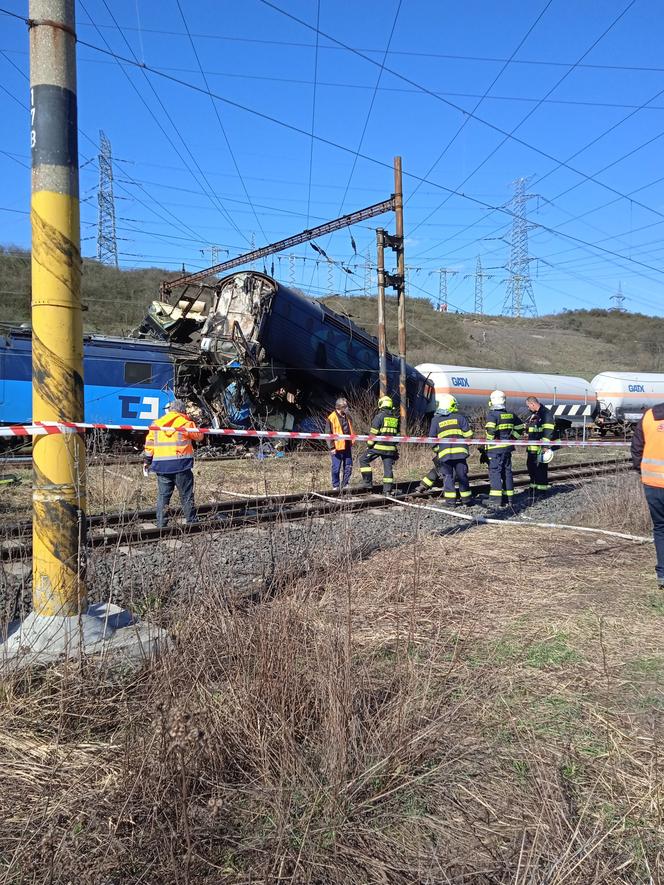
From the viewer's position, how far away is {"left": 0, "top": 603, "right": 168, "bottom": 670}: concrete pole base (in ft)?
10.1

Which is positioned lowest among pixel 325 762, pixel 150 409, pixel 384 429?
pixel 325 762

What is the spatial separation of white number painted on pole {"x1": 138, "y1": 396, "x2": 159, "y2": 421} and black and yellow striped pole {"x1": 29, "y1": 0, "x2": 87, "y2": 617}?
1298 cm

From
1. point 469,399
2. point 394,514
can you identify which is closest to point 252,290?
point 469,399

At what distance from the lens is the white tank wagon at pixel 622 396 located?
2802 cm

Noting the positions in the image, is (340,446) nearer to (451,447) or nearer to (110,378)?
(451,447)

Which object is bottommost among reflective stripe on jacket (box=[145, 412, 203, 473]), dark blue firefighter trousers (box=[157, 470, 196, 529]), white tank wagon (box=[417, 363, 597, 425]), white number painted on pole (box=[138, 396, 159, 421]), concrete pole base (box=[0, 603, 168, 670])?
concrete pole base (box=[0, 603, 168, 670])

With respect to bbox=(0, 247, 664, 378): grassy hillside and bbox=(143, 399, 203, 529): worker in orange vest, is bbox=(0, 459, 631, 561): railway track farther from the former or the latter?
bbox=(0, 247, 664, 378): grassy hillside

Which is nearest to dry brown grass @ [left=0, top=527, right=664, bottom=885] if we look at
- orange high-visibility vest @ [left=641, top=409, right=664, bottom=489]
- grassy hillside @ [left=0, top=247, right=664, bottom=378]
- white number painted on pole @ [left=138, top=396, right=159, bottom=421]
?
orange high-visibility vest @ [left=641, top=409, right=664, bottom=489]

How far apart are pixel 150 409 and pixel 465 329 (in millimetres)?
48801

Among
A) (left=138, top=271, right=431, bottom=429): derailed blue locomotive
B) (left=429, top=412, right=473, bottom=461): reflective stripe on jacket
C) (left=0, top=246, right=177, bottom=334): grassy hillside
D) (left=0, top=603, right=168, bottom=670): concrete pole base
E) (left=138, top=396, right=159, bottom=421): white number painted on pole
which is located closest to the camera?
(left=0, top=603, right=168, bottom=670): concrete pole base

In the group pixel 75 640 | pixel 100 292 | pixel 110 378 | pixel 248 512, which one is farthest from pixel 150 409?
pixel 100 292

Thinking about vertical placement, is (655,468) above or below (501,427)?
below

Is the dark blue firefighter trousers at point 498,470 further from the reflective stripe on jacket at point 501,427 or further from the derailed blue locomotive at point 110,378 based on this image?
the derailed blue locomotive at point 110,378

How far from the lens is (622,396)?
2798 centimetres
